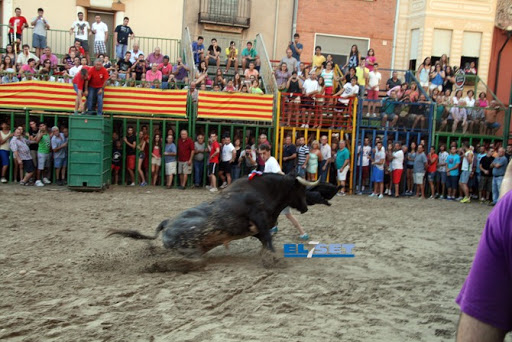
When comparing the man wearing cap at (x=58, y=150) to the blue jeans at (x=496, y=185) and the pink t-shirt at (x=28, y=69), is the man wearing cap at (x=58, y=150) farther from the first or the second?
the blue jeans at (x=496, y=185)

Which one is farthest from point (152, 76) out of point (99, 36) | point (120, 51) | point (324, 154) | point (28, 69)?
point (324, 154)

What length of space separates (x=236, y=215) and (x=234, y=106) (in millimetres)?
9817

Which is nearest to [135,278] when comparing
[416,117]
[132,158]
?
[132,158]

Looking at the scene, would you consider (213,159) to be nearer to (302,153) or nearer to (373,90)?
(302,153)

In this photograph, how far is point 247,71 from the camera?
18609 millimetres

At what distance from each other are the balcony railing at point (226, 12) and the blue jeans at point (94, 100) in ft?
24.6

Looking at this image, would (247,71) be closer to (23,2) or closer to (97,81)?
(97,81)

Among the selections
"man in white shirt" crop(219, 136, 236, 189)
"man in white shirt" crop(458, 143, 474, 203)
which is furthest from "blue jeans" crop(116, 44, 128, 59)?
"man in white shirt" crop(458, 143, 474, 203)

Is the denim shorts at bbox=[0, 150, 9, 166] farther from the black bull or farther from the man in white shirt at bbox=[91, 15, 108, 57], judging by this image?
the black bull

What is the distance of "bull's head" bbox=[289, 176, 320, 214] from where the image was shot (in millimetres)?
8570

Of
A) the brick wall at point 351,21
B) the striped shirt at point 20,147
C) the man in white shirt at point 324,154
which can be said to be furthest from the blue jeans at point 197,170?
the brick wall at point 351,21

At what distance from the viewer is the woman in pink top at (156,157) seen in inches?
657

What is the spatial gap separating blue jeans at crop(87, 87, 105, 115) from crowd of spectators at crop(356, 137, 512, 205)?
7966 millimetres

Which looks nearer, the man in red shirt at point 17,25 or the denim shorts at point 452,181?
the denim shorts at point 452,181
